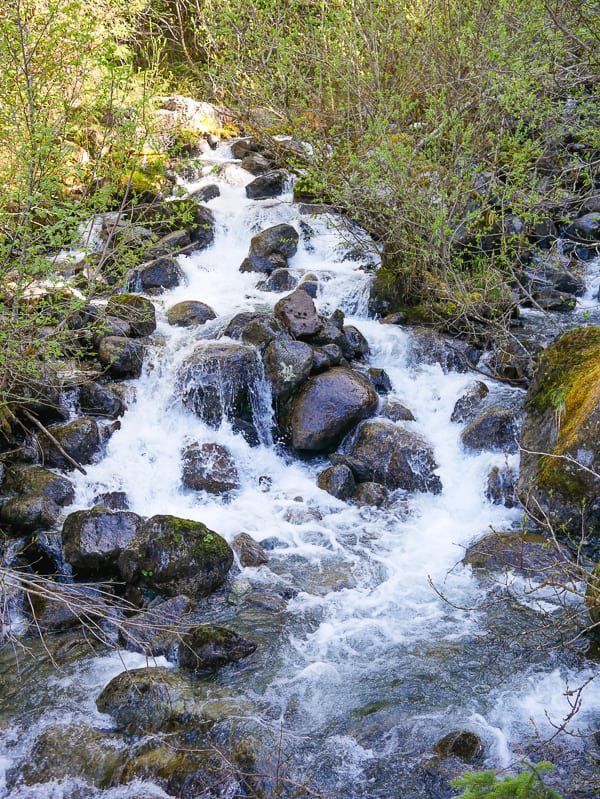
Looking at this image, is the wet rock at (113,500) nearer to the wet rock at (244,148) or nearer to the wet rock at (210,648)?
Answer: the wet rock at (210,648)

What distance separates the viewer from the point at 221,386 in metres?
8.74

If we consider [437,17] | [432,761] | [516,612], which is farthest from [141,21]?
[432,761]

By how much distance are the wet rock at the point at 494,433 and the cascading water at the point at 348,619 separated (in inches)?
7.2

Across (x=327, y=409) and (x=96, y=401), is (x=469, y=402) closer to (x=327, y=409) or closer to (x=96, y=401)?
(x=327, y=409)

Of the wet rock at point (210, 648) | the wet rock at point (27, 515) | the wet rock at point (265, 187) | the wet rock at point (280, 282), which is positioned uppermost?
the wet rock at point (265, 187)

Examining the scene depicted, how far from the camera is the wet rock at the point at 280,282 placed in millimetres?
11305

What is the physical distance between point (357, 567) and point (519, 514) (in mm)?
2045

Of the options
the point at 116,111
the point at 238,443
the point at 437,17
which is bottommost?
the point at 238,443

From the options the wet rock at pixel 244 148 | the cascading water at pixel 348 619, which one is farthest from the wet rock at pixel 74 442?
the wet rock at pixel 244 148

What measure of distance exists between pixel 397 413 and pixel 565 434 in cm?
248

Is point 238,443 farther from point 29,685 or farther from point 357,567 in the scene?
point 29,685

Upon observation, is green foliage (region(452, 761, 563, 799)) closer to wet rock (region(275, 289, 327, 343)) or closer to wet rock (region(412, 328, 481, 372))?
wet rock (region(275, 289, 327, 343))

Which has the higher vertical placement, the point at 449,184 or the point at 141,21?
the point at 141,21

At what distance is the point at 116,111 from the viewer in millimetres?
6477
